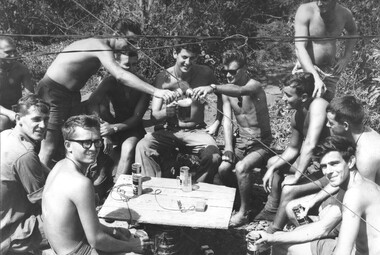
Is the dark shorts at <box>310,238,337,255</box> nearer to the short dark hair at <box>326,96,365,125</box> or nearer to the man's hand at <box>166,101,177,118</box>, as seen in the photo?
the short dark hair at <box>326,96,365,125</box>

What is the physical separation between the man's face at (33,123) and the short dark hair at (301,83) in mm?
2395

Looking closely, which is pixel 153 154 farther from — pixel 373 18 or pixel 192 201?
pixel 373 18

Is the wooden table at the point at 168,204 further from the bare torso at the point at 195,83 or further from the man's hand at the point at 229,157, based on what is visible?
the bare torso at the point at 195,83

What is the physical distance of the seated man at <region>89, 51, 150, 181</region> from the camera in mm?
6227

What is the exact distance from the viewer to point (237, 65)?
603 centimetres

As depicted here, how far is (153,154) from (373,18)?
567 centimetres

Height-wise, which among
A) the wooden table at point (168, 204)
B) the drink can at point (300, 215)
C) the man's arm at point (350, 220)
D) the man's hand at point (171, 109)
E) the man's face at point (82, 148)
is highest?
the man's face at point (82, 148)

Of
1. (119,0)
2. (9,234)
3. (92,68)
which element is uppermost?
(119,0)

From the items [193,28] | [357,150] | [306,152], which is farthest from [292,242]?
[193,28]

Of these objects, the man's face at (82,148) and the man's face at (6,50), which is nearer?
the man's face at (82,148)

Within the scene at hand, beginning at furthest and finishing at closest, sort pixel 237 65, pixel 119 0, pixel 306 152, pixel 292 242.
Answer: pixel 119 0
pixel 237 65
pixel 306 152
pixel 292 242

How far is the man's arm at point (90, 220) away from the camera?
3.83m

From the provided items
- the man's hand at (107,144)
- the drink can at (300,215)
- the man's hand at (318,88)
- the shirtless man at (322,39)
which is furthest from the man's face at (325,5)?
the man's hand at (107,144)

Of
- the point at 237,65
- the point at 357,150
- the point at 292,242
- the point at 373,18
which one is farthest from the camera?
the point at 373,18
